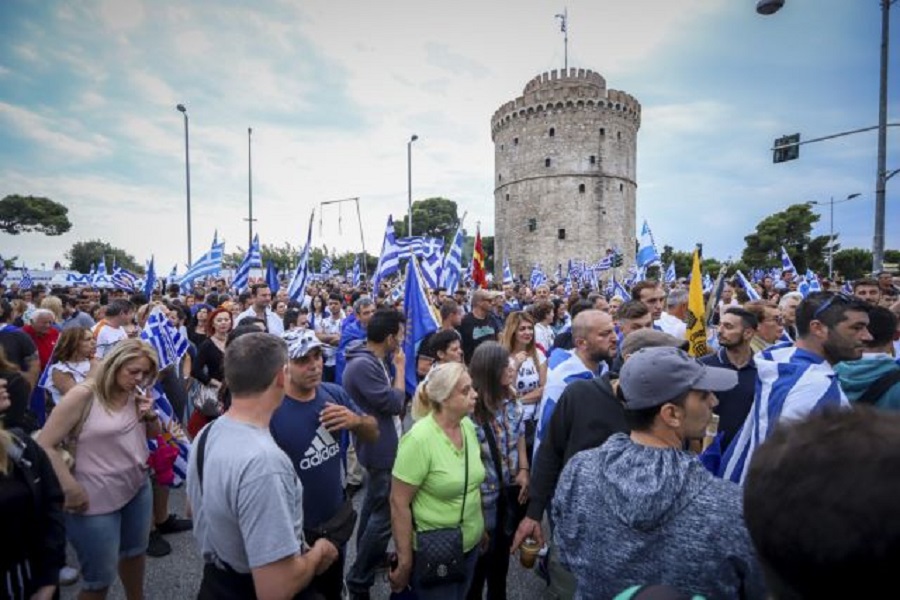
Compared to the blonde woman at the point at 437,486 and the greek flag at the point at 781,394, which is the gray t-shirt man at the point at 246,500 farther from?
the greek flag at the point at 781,394

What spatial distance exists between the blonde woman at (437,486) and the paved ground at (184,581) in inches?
50.0

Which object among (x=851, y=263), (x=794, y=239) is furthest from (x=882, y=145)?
(x=851, y=263)

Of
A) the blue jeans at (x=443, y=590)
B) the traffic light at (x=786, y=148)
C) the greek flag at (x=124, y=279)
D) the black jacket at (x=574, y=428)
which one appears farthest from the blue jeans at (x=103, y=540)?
the greek flag at (x=124, y=279)

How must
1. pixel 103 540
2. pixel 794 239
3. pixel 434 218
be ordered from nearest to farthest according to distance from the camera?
pixel 103 540 < pixel 794 239 < pixel 434 218

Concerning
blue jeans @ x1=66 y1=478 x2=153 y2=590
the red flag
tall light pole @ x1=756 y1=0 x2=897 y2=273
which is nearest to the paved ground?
blue jeans @ x1=66 y1=478 x2=153 y2=590

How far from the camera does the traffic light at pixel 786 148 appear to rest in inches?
472

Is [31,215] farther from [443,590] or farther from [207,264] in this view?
[443,590]

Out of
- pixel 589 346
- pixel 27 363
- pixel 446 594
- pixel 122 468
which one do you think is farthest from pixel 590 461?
pixel 27 363

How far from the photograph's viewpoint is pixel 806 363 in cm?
303

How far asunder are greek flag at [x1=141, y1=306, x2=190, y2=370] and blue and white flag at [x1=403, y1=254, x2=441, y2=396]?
2.52m

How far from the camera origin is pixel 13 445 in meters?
2.19

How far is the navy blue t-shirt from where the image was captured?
2658 mm

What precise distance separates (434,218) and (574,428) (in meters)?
71.6

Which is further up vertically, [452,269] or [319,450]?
[452,269]
